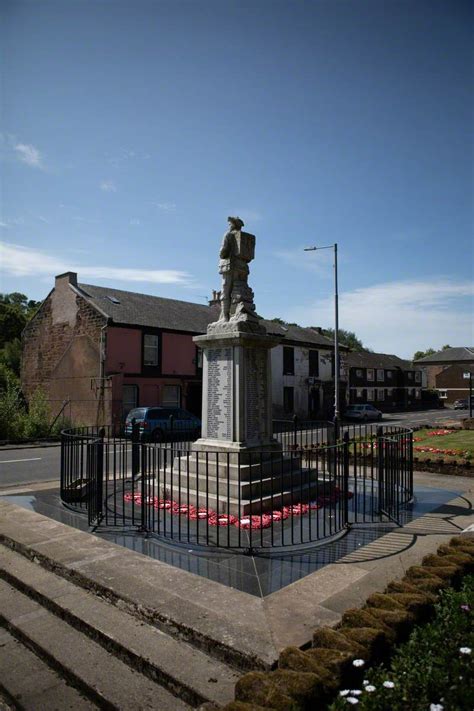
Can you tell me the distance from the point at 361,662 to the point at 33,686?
245 centimetres

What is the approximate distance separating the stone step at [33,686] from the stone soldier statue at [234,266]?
6.22 metres

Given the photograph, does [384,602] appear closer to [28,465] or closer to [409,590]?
[409,590]

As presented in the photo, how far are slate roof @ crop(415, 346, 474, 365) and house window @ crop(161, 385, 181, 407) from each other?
176ft

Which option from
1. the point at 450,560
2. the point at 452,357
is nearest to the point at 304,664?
the point at 450,560

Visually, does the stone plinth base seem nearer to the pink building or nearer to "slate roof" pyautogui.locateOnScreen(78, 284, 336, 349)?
"slate roof" pyautogui.locateOnScreen(78, 284, 336, 349)

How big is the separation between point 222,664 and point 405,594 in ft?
5.35

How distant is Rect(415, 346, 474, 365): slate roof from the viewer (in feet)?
229

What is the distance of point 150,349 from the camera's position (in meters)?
28.5

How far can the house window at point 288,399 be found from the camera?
39.4 meters

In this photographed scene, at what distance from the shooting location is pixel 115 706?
3.25 metres

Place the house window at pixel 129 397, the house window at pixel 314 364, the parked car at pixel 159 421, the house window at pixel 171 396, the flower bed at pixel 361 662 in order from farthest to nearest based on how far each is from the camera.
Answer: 1. the house window at pixel 314 364
2. the house window at pixel 171 396
3. the house window at pixel 129 397
4. the parked car at pixel 159 421
5. the flower bed at pixel 361 662

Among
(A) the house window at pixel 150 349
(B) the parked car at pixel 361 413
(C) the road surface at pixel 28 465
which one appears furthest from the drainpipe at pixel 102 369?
(B) the parked car at pixel 361 413

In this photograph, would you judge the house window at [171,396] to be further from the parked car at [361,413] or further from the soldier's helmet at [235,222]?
the soldier's helmet at [235,222]

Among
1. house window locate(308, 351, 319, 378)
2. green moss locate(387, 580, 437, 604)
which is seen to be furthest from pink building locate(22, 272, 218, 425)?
green moss locate(387, 580, 437, 604)
